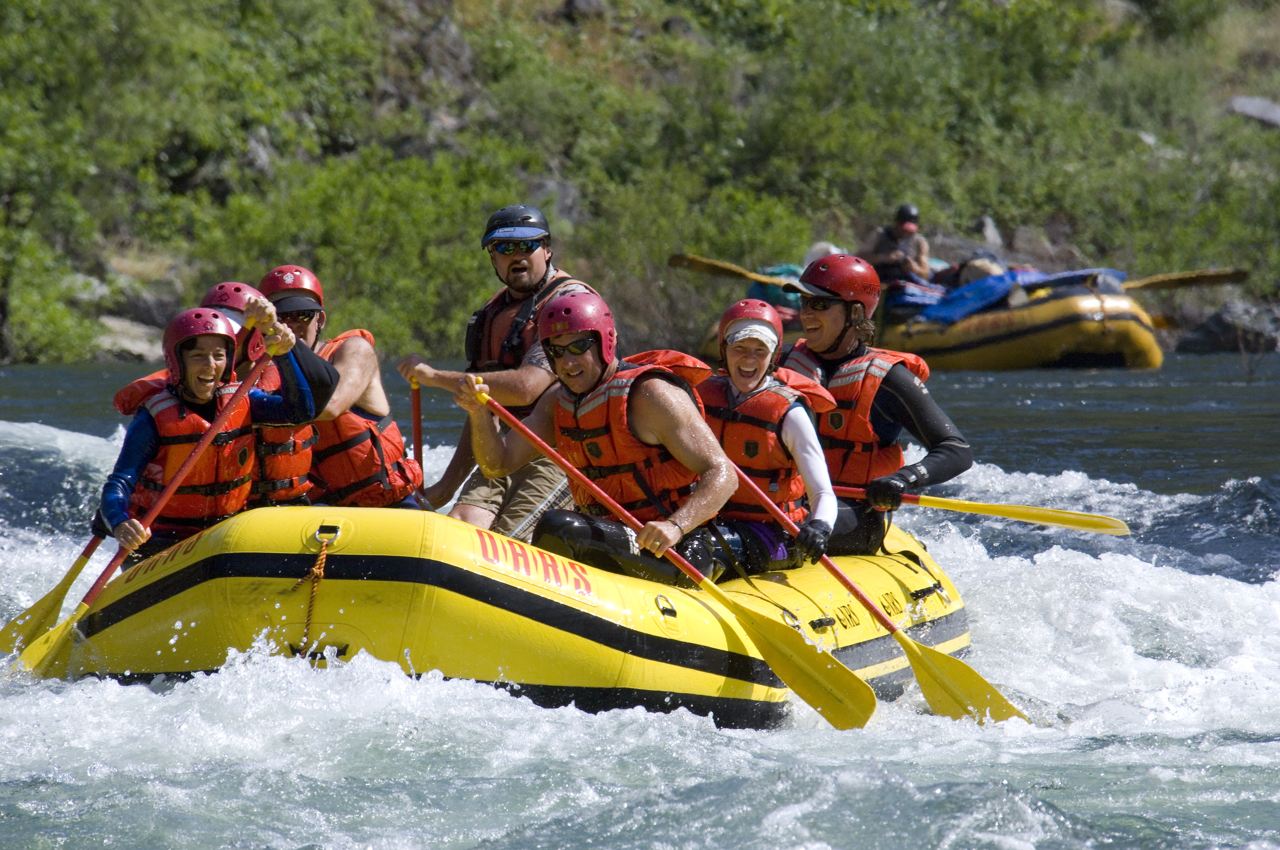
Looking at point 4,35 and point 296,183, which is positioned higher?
point 4,35

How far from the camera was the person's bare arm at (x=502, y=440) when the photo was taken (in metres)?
5.43

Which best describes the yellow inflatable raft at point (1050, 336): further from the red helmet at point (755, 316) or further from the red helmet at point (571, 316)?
the red helmet at point (571, 316)

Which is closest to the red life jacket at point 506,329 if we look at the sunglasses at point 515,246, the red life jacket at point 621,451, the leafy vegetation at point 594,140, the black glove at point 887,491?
the sunglasses at point 515,246

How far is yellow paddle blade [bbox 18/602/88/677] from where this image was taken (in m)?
5.00

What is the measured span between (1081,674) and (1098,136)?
950 inches

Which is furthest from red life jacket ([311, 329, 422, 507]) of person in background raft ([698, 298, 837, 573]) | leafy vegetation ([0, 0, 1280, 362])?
leafy vegetation ([0, 0, 1280, 362])

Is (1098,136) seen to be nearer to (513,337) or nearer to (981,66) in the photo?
(981,66)

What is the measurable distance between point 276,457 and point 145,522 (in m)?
0.61

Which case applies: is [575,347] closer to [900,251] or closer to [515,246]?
[515,246]

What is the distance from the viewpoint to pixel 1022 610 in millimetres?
6961

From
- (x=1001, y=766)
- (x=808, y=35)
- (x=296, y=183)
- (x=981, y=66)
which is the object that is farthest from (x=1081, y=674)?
(x=981, y=66)

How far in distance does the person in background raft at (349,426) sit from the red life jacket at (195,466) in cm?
50

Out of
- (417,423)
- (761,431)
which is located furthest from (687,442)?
A: (417,423)

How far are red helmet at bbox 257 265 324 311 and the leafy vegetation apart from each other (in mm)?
14574
